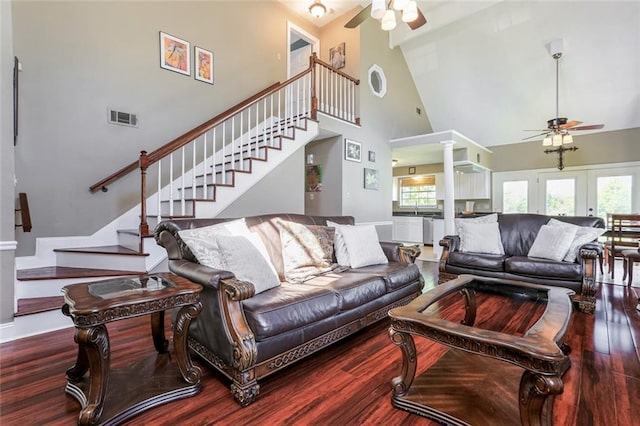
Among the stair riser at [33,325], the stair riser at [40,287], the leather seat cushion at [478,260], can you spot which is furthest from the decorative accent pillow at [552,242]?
the stair riser at [40,287]

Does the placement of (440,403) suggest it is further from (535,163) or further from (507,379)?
(535,163)

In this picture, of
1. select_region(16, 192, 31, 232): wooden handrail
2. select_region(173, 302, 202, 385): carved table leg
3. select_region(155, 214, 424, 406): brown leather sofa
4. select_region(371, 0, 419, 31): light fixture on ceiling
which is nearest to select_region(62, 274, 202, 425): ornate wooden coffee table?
select_region(173, 302, 202, 385): carved table leg

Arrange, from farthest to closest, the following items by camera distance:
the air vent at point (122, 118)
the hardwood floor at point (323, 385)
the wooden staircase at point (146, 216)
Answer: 1. the air vent at point (122, 118)
2. the wooden staircase at point (146, 216)
3. the hardwood floor at point (323, 385)

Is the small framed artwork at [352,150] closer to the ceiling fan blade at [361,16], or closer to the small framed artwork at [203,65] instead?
the ceiling fan blade at [361,16]

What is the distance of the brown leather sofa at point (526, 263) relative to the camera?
10.1 feet

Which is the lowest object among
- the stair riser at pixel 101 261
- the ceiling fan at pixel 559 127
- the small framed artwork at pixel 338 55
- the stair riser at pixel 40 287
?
the stair riser at pixel 40 287

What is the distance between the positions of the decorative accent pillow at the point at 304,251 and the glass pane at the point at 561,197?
7.15 metres

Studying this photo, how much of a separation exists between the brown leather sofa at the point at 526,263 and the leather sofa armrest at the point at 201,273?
10.5 feet

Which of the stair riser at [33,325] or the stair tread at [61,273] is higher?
the stair tread at [61,273]

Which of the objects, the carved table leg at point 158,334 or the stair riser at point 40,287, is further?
the stair riser at point 40,287

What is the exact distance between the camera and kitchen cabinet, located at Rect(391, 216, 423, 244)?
322 inches

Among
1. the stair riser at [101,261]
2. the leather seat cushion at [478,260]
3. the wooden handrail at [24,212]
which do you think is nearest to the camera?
the wooden handrail at [24,212]

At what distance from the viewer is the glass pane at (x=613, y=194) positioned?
6.49 meters

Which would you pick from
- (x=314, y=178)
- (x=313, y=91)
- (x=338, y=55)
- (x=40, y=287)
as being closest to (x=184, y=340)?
(x=40, y=287)
